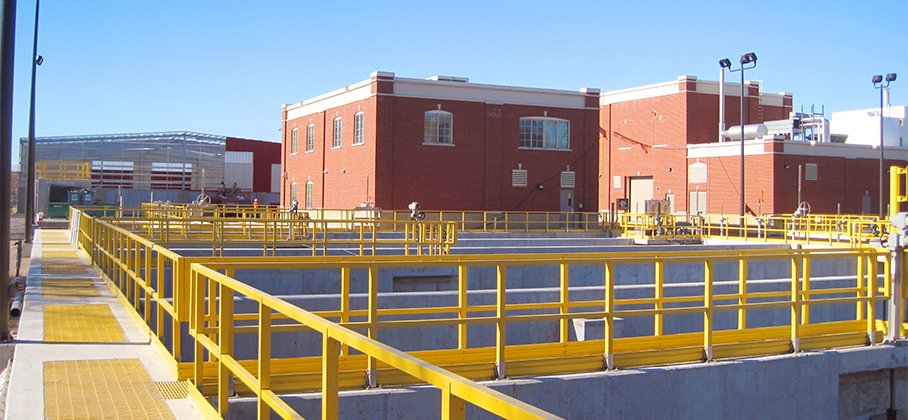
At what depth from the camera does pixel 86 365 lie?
9062 millimetres

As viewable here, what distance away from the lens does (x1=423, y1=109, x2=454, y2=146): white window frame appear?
141ft

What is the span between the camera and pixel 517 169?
44.7 metres

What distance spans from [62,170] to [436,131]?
47631mm

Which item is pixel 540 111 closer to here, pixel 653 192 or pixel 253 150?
pixel 653 192

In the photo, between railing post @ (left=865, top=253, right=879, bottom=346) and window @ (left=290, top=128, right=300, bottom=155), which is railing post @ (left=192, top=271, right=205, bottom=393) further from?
window @ (left=290, top=128, right=300, bottom=155)

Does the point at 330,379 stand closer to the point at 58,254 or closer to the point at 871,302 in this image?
the point at 871,302

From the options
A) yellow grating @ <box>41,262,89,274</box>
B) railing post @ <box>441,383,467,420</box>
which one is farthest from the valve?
yellow grating @ <box>41,262,89,274</box>

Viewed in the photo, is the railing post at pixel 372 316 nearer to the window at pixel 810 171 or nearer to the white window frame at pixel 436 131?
the white window frame at pixel 436 131

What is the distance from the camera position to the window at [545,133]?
148ft

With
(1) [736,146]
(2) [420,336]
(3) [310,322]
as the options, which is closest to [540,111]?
(1) [736,146]

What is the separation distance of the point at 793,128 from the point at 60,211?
166 feet

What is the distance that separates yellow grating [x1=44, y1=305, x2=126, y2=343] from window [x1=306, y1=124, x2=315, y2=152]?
38.0 metres

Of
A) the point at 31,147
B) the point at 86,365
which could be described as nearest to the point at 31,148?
the point at 31,147

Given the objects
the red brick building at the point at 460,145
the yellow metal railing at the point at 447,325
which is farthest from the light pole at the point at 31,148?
the yellow metal railing at the point at 447,325
